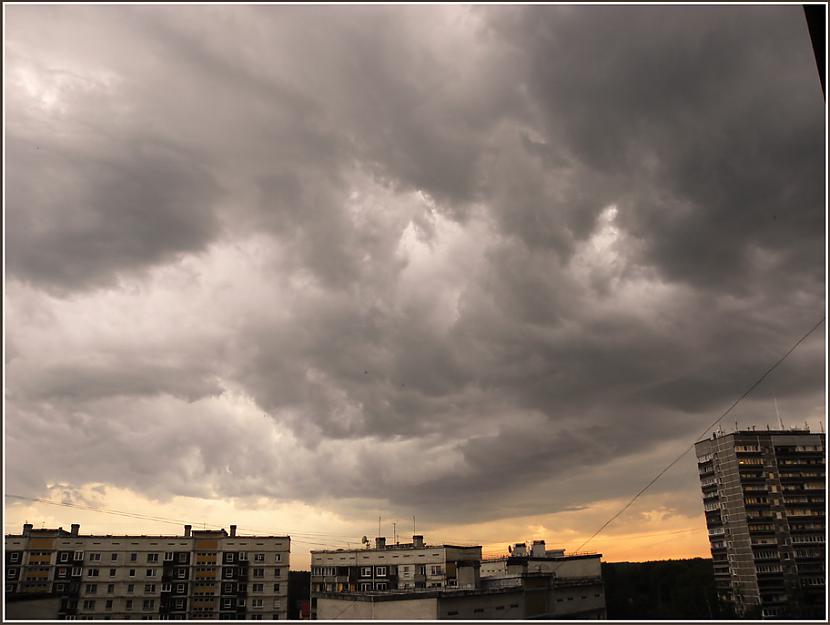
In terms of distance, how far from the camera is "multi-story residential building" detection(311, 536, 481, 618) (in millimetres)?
65875

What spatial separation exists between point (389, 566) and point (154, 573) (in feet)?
81.7

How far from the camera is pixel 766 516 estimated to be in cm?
8381

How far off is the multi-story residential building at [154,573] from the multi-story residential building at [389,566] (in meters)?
4.72

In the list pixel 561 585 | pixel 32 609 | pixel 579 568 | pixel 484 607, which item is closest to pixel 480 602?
pixel 484 607

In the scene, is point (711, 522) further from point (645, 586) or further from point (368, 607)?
point (368, 607)

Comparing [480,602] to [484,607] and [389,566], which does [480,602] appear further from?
[389,566]

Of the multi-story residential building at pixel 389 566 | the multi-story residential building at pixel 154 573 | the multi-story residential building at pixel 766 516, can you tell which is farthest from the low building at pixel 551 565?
the multi-story residential building at pixel 766 516

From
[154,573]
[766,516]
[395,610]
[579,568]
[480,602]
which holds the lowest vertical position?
[395,610]

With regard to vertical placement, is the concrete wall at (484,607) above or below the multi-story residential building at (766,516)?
below

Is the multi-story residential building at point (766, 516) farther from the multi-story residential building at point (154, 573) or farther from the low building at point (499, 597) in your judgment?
the multi-story residential building at point (154, 573)

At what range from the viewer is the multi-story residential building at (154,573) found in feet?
206

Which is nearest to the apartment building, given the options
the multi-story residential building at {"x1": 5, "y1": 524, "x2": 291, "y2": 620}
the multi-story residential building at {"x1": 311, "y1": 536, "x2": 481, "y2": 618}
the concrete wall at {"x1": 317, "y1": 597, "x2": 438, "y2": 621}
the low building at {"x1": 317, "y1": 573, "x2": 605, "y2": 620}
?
the low building at {"x1": 317, "y1": 573, "x2": 605, "y2": 620}

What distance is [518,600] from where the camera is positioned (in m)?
41.8

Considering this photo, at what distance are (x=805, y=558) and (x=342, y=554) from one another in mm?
61069
